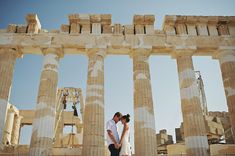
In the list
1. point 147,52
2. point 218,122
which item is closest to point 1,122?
point 147,52

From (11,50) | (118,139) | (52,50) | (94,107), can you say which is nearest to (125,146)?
(118,139)

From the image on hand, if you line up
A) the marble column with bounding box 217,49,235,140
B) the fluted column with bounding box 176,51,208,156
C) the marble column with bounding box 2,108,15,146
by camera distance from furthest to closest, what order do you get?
the marble column with bounding box 2,108,15,146
the marble column with bounding box 217,49,235,140
the fluted column with bounding box 176,51,208,156

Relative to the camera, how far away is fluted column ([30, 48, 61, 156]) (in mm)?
15734

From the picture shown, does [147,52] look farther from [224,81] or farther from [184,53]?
[224,81]

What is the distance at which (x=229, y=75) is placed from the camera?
725 inches

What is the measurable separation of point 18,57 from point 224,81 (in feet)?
48.0

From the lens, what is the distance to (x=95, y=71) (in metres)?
18.0

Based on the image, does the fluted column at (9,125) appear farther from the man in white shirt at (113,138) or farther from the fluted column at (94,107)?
the man in white shirt at (113,138)

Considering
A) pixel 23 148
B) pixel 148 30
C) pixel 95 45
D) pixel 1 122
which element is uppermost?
pixel 148 30

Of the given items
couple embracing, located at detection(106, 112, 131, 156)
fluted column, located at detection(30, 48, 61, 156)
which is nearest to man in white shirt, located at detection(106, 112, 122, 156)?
couple embracing, located at detection(106, 112, 131, 156)

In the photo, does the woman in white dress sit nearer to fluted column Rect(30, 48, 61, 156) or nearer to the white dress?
the white dress

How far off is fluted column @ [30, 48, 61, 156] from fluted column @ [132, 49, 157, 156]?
5.20 meters

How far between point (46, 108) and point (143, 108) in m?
6.00

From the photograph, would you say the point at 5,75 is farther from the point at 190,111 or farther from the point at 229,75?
the point at 229,75
